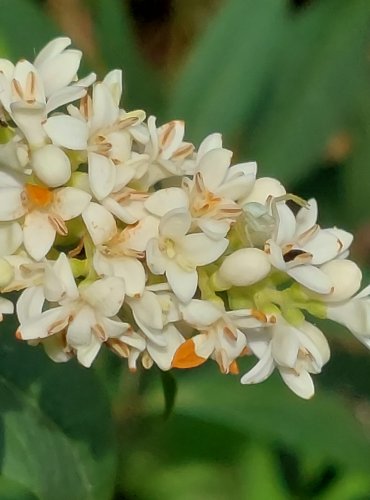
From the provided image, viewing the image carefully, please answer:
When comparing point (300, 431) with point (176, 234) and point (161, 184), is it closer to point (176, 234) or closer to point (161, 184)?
point (161, 184)

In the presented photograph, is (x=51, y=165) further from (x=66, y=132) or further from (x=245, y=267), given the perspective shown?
(x=245, y=267)

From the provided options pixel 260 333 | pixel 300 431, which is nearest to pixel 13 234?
pixel 260 333

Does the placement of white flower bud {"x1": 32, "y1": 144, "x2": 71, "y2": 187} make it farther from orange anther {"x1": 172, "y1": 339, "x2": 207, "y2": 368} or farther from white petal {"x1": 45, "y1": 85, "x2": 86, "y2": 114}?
orange anther {"x1": 172, "y1": 339, "x2": 207, "y2": 368}

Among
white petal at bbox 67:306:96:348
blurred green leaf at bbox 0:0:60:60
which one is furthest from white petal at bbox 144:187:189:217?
blurred green leaf at bbox 0:0:60:60

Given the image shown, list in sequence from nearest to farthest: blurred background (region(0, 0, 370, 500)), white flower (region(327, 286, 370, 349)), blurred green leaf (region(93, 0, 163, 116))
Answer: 1. white flower (region(327, 286, 370, 349))
2. blurred background (region(0, 0, 370, 500))
3. blurred green leaf (region(93, 0, 163, 116))

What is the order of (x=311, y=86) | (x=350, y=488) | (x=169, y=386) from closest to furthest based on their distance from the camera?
1. (x=169, y=386)
2. (x=350, y=488)
3. (x=311, y=86)

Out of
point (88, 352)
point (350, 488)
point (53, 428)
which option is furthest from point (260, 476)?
point (88, 352)
